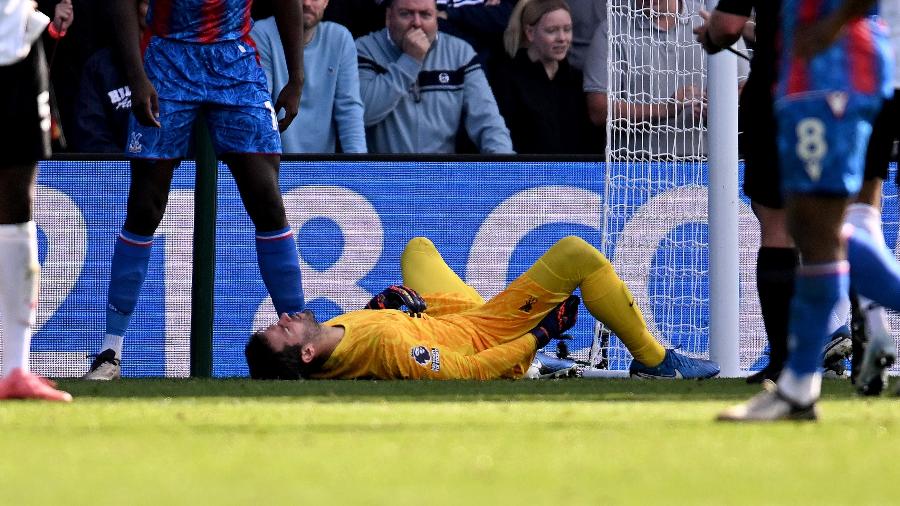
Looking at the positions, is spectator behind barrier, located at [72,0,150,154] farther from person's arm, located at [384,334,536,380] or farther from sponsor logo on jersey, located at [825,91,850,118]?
sponsor logo on jersey, located at [825,91,850,118]

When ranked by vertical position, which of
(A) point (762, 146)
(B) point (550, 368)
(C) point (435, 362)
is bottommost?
(B) point (550, 368)

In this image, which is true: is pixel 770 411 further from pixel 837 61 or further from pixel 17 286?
pixel 17 286

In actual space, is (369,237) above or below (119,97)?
below

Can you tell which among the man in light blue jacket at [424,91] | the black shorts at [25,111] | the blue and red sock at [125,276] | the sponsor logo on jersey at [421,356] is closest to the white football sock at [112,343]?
the blue and red sock at [125,276]

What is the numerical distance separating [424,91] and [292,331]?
273 cm

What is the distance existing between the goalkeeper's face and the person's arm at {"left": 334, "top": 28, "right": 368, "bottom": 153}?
206 centimetres

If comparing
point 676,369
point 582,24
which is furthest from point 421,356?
point 582,24

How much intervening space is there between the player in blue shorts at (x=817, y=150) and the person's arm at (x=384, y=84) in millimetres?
4902

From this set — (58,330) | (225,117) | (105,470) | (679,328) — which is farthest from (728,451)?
(58,330)

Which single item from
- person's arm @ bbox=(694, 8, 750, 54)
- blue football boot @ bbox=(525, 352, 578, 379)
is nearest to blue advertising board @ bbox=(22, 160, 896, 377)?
blue football boot @ bbox=(525, 352, 578, 379)

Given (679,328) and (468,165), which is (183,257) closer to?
(468,165)

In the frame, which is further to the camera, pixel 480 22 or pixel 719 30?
pixel 480 22

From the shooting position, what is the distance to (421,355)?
664cm

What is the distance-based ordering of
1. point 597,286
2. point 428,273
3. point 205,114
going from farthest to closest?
point 428,273, point 597,286, point 205,114
